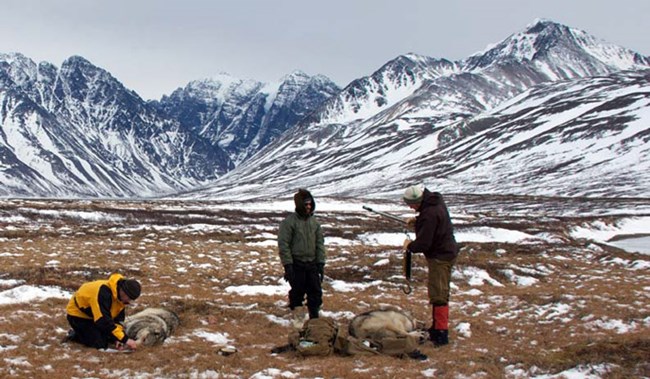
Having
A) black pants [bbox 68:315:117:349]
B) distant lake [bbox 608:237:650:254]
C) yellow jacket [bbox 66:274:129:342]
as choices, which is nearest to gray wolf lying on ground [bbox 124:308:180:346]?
yellow jacket [bbox 66:274:129:342]

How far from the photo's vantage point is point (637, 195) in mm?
122250

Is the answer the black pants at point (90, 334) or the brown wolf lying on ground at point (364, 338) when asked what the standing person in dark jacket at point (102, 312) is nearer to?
the black pants at point (90, 334)

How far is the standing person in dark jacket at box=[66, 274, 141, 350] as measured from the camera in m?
12.2

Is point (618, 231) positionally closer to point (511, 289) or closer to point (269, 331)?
point (511, 289)

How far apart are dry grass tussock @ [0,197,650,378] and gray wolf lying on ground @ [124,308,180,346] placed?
33 cm

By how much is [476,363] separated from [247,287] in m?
12.2

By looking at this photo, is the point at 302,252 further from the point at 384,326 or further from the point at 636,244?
the point at 636,244

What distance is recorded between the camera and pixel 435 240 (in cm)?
1291

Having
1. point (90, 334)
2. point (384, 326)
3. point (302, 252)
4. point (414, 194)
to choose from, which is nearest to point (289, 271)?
point (302, 252)

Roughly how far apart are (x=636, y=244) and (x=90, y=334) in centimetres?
4816

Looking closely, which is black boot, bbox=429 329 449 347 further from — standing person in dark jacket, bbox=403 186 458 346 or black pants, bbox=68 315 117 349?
black pants, bbox=68 315 117 349

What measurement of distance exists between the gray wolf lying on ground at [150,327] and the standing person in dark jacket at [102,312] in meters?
0.40

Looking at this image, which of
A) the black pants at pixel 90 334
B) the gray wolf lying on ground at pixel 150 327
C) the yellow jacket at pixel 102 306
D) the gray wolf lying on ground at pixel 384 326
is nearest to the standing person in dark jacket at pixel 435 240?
the gray wolf lying on ground at pixel 384 326

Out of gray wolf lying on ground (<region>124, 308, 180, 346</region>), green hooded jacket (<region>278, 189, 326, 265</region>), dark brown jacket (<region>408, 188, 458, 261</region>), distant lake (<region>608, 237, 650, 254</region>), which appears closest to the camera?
dark brown jacket (<region>408, 188, 458, 261</region>)
